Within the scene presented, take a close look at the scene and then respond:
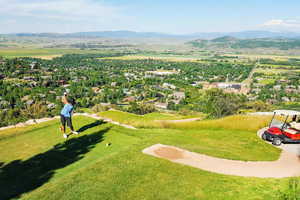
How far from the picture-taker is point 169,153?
13.5 m

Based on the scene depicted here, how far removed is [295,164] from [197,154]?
197 inches

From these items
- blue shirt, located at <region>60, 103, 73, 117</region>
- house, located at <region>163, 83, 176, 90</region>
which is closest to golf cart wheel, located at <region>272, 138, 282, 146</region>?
blue shirt, located at <region>60, 103, 73, 117</region>

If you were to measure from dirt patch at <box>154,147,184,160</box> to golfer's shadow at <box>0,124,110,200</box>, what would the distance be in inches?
173

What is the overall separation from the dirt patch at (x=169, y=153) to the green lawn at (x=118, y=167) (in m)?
0.78

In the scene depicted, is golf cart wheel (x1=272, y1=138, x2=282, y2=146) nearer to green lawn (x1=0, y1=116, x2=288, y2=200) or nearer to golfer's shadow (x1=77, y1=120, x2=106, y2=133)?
green lawn (x1=0, y1=116, x2=288, y2=200)

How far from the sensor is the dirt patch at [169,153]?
1308 cm

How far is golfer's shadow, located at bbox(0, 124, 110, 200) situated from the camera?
1054 centimetres

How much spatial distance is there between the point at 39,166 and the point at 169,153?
6.95 meters

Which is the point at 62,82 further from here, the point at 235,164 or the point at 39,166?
the point at 235,164

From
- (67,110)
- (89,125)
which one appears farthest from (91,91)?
(67,110)

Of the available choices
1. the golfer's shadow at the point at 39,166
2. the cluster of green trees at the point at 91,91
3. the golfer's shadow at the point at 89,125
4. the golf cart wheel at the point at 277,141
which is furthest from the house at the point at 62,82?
the golf cart wheel at the point at 277,141

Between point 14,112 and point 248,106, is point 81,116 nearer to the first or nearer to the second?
point 14,112

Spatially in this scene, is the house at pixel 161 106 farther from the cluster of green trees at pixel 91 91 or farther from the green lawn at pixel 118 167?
the green lawn at pixel 118 167

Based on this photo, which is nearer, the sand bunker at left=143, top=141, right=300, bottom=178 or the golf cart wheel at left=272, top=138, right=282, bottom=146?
the sand bunker at left=143, top=141, right=300, bottom=178
